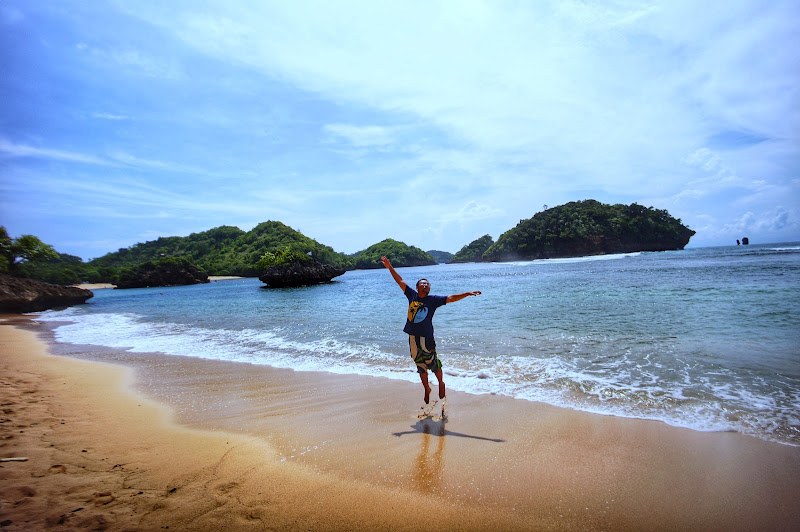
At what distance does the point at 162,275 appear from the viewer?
7856 cm

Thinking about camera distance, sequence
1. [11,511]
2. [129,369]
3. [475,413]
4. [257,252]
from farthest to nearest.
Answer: [257,252], [129,369], [475,413], [11,511]

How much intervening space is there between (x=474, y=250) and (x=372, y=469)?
170m

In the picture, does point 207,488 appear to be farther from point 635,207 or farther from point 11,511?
point 635,207

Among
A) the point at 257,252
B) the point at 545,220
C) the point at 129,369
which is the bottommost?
the point at 129,369

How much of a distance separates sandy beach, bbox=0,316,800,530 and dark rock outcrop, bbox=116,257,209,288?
8502 cm

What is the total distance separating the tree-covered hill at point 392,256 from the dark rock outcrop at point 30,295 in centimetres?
10142

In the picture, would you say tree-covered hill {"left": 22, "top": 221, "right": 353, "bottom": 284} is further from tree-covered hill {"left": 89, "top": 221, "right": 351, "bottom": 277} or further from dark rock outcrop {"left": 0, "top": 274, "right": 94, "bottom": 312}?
dark rock outcrop {"left": 0, "top": 274, "right": 94, "bottom": 312}

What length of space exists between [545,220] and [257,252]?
304ft

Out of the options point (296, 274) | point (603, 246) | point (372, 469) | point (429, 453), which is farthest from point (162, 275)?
point (603, 246)

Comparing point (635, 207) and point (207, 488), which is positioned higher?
point (635, 207)

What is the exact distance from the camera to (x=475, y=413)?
533 cm

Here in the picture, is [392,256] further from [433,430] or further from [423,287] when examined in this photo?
[433,430]

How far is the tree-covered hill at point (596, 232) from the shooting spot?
104 meters

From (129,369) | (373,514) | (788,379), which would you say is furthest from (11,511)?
(788,379)
